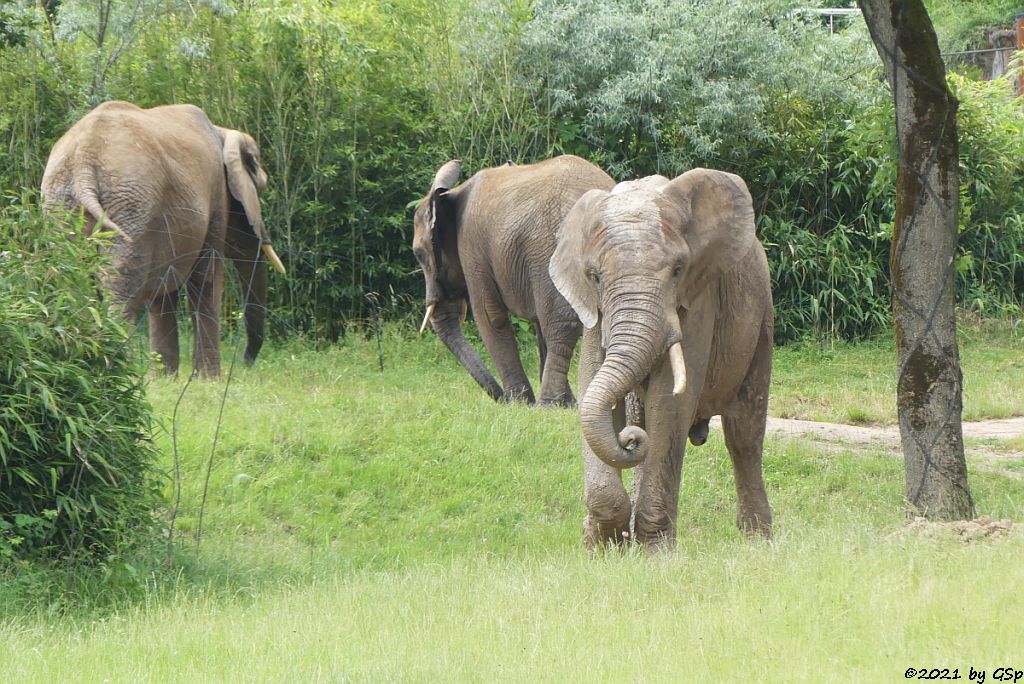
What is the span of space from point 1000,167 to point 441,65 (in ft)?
24.1

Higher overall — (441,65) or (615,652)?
(441,65)

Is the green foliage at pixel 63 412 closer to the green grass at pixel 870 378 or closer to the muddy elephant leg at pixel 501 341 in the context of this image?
the muddy elephant leg at pixel 501 341

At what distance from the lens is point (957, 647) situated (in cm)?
514

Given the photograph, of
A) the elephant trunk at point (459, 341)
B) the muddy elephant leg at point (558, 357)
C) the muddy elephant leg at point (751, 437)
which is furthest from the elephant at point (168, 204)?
the muddy elephant leg at point (751, 437)

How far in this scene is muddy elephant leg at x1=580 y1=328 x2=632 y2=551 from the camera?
7.62 meters

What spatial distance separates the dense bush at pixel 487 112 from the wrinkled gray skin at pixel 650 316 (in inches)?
343

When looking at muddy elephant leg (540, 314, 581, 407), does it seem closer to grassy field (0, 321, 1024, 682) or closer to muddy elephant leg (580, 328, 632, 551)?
grassy field (0, 321, 1024, 682)

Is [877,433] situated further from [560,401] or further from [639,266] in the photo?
[639,266]

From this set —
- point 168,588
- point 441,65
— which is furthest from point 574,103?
point 168,588

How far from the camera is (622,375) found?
7.17m

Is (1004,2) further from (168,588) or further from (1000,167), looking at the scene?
(168,588)

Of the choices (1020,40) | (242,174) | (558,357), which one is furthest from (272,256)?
(1020,40)

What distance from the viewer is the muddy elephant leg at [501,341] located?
43.5 feet

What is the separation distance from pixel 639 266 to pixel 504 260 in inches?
221
